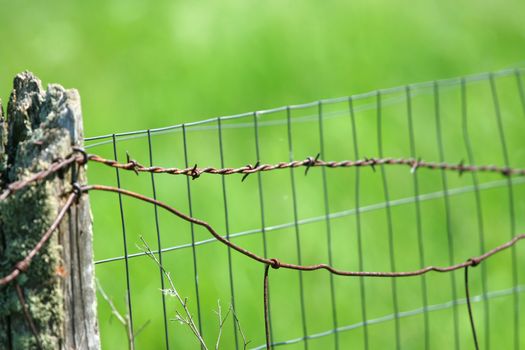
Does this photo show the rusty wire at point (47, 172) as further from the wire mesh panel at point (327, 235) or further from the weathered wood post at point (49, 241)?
the wire mesh panel at point (327, 235)

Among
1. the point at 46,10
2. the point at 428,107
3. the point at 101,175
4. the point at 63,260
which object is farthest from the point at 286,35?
the point at 63,260

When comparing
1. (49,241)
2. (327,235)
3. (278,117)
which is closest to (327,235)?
(327,235)

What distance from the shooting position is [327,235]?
507 cm

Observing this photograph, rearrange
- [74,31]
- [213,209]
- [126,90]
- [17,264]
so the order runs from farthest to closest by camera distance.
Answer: [74,31] < [126,90] < [213,209] < [17,264]

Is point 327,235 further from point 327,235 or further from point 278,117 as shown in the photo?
point 278,117

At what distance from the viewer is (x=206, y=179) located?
5.80 metres

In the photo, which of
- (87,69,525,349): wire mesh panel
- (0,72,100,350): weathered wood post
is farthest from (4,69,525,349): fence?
(0,72,100,350): weathered wood post

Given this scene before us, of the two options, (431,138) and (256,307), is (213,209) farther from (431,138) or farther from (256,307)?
(431,138)

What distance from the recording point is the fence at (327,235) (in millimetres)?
4664

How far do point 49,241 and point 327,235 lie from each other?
3370 mm

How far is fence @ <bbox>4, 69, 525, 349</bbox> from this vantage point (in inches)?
184

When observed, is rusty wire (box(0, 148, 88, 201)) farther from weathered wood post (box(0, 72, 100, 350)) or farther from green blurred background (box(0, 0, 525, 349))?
green blurred background (box(0, 0, 525, 349))

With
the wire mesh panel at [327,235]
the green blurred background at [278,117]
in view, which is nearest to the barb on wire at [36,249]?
the wire mesh panel at [327,235]

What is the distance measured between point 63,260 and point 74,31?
607 cm
